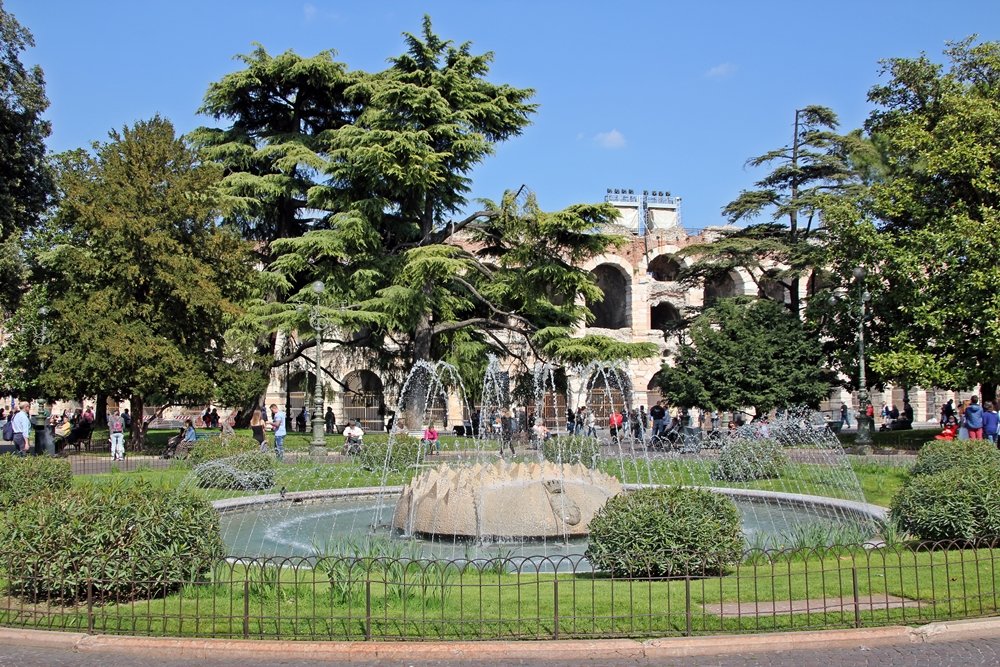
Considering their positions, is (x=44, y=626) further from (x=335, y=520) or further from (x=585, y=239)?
(x=585, y=239)

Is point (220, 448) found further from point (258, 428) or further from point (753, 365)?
point (753, 365)

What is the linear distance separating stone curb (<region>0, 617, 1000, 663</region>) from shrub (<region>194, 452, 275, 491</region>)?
8.28m

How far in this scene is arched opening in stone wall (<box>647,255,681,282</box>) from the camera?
141 feet

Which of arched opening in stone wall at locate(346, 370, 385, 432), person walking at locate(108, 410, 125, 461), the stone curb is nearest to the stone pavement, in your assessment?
the stone curb

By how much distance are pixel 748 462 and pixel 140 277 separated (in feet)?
46.2

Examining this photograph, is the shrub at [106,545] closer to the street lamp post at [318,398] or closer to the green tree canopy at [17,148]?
the street lamp post at [318,398]

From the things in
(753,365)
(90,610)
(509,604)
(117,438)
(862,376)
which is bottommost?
(509,604)

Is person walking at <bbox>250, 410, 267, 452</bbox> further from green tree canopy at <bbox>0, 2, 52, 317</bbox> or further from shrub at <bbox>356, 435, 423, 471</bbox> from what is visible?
green tree canopy at <bbox>0, 2, 52, 317</bbox>

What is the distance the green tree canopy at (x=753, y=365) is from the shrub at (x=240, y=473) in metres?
14.8

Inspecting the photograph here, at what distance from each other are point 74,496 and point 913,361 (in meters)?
18.0

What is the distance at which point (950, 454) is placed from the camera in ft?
38.7

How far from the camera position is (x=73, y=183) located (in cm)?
2091

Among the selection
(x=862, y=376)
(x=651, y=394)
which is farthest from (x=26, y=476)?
(x=651, y=394)

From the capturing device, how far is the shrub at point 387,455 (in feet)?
54.5
